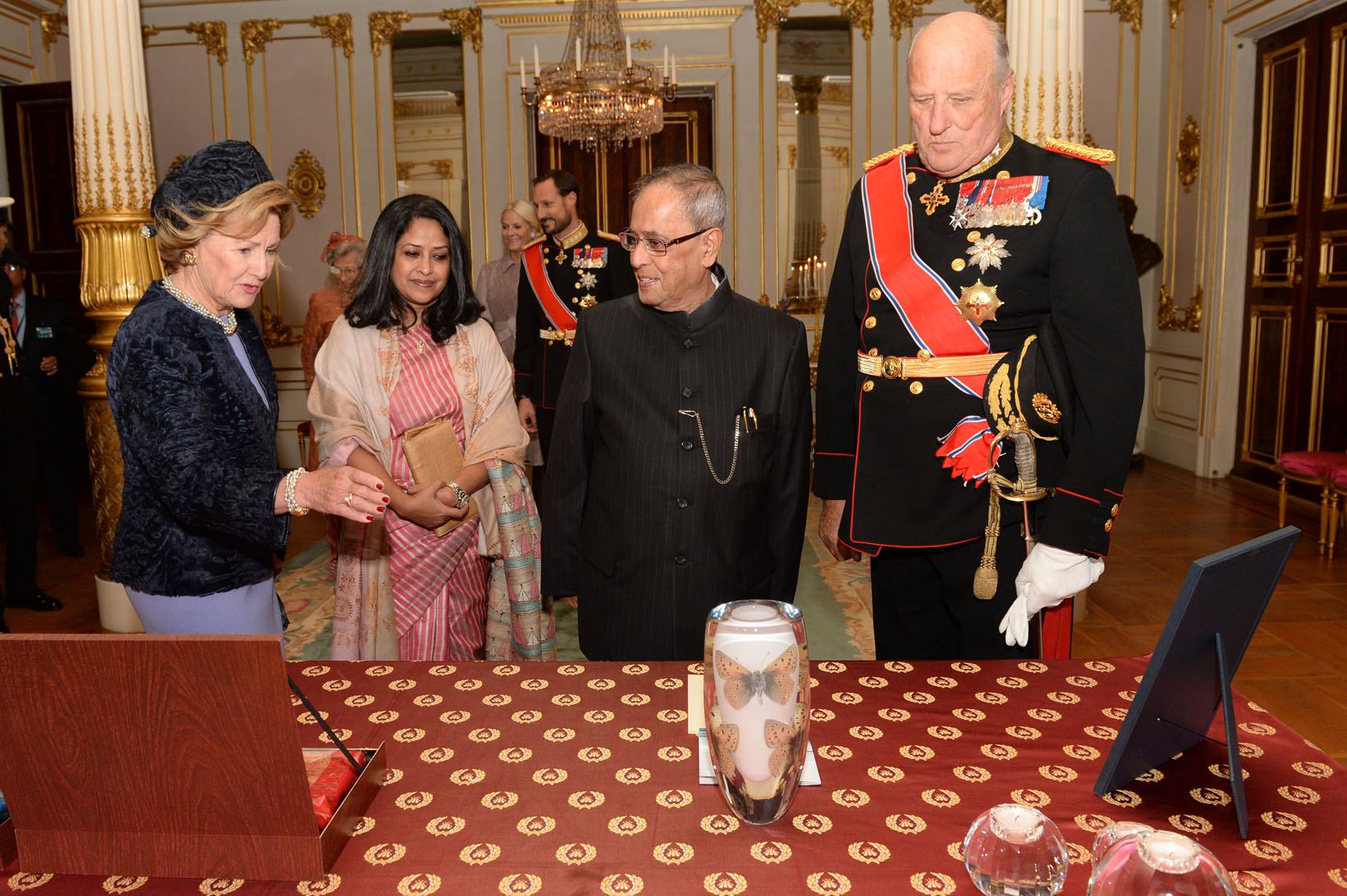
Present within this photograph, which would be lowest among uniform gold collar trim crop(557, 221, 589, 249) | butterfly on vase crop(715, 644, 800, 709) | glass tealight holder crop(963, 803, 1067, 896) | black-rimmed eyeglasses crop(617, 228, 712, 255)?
glass tealight holder crop(963, 803, 1067, 896)

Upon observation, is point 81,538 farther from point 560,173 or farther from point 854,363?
point 854,363

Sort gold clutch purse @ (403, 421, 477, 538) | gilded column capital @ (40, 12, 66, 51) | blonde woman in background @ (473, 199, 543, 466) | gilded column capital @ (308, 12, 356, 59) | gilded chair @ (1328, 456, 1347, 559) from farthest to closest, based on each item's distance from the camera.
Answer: gilded column capital @ (308, 12, 356, 59) < gilded column capital @ (40, 12, 66, 51) < blonde woman in background @ (473, 199, 543, 466) < gilded chair @ (1328, 456, 1347, 559) < gold clutch purse @ (403, 421, 477, 538)

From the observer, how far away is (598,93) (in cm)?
525

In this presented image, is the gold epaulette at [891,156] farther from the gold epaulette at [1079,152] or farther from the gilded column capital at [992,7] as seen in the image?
the gilded column capital at [992,7]

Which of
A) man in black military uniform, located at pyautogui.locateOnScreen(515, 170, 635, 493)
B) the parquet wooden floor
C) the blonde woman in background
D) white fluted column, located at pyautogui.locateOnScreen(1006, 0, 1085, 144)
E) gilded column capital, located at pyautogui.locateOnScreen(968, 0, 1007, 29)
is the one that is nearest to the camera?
the parquet wooden floor

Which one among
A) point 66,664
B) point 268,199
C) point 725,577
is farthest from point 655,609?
point 66,664

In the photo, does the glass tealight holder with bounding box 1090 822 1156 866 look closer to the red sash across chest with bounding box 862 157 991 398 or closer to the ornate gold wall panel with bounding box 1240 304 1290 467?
the red sash across chest with bounding box 862 157 991 398

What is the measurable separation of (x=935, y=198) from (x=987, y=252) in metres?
0.16

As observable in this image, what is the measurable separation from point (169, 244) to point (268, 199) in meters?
0.18

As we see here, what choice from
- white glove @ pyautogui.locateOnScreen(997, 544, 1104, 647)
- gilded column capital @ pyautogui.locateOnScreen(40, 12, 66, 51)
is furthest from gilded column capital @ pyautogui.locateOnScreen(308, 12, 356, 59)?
white glove @ pyautogui.locateOnScreen(997, 544, 1104, 647)

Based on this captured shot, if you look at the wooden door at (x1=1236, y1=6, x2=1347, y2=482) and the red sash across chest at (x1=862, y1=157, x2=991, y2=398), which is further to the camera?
the wooden door at (x1=1236, y1=6, x2=1347, y2=482)

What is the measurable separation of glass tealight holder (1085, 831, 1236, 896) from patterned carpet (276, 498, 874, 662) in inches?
105

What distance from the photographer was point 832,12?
292 inches

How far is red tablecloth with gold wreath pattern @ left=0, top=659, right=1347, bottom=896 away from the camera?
3.24 feet
